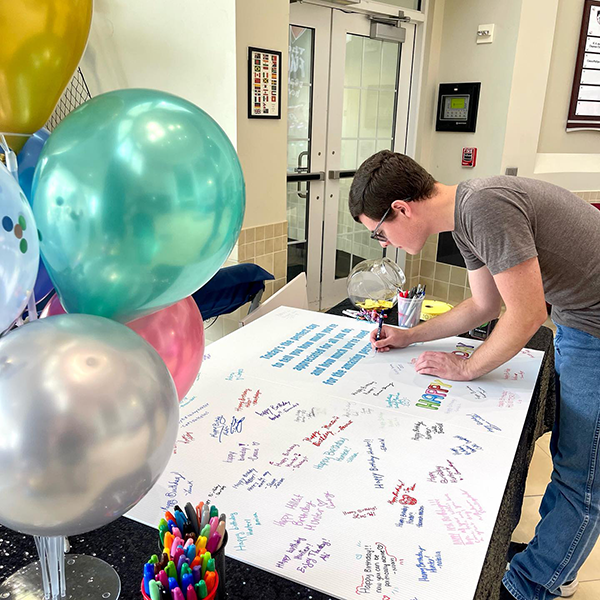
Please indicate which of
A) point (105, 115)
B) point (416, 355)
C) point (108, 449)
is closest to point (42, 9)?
point (105, 115)

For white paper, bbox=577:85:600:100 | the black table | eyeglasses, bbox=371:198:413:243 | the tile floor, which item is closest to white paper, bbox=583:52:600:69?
white paper, bbox=577:85:600:100

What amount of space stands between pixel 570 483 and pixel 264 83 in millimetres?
2258

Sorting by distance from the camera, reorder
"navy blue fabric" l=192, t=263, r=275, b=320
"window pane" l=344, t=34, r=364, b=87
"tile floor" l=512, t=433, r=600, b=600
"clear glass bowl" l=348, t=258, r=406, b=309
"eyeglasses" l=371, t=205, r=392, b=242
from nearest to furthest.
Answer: "eyeglasses" l=371, t=205, r=392, b=242 < "tile floor" l=512, t=433, r=600, b=600 < "clear glass bowl" l=348, t=258, r=406, b=309 < "navy blue fabric" l=192, t=263, r=275, b=320 < "window pane" l=344, t=34, r=364, b=87

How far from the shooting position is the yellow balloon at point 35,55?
2.07ft

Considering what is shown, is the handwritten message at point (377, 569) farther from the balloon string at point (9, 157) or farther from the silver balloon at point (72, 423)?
the balloon string at point (9, 157)

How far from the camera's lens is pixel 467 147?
4359 millimetres

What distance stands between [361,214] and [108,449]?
4.02 feet

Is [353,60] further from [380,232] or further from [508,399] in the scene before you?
[508,399]

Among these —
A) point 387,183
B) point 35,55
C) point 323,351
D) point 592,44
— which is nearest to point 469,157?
point 592,44

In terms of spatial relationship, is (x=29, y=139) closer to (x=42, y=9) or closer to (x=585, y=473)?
(x=42, y=9)

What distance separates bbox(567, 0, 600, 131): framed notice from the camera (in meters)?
4.11

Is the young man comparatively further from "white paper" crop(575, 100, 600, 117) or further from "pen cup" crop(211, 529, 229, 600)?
"white paper" crop(575, 100, 600, 117)

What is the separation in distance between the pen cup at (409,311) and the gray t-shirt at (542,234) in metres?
0.39

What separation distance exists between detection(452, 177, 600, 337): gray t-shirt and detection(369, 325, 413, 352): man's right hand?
33cm
